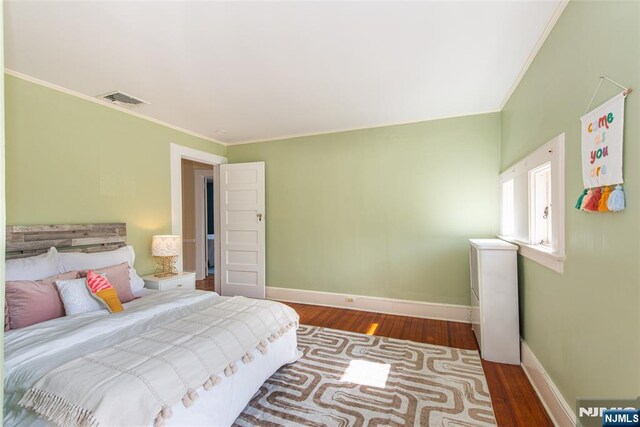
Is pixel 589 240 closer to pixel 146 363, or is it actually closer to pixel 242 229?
pixel 146 363

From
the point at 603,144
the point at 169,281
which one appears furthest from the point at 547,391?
the point at 169,281

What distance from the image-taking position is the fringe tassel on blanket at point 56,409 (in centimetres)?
114

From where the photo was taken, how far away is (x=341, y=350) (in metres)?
2.71

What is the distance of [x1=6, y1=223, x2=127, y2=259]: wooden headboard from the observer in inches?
89.9

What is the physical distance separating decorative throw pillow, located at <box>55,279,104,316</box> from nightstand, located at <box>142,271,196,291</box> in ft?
2.93

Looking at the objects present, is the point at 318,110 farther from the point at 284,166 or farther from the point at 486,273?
the point at 486,273

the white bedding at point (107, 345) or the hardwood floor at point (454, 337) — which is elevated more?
the white bedding at point (107, 345)

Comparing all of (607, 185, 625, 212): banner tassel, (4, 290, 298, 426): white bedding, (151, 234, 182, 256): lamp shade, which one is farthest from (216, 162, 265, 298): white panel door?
(607, 185, 625, 212): banner tassel

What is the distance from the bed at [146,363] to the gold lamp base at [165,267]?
1.11 metres

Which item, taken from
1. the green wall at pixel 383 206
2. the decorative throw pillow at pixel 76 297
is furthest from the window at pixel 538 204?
the decorative throw pillow at pixel 76 297

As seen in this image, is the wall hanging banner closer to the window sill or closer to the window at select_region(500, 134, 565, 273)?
the window at select_region(500, 134, 565, 273)

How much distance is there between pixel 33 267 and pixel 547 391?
149 inches

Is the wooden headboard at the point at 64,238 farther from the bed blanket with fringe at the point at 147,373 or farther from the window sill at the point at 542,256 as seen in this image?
the window sill at the point at 542,256

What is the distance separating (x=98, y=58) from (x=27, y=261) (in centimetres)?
166
